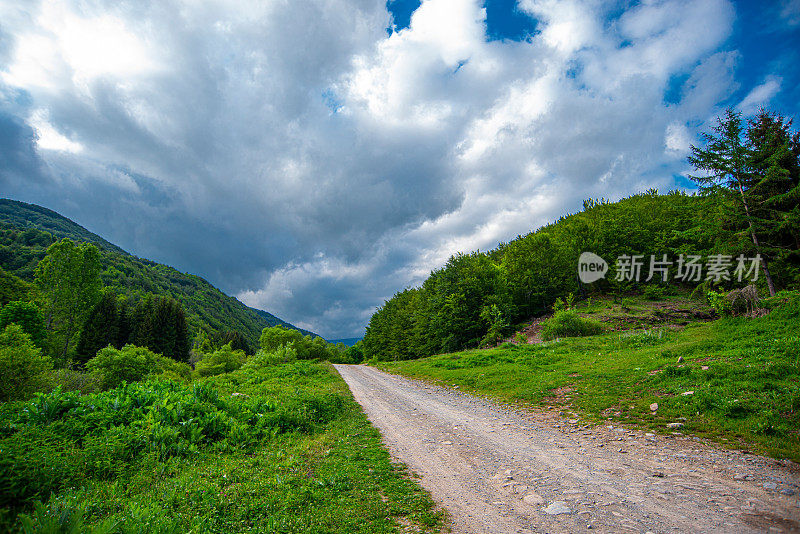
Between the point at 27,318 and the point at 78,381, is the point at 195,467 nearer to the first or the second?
the point at 78,381

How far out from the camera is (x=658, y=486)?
18.0 feet

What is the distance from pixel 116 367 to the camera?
95.7 feet

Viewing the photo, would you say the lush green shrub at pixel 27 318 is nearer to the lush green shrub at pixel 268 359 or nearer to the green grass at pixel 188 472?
the lush green shrub at pixel 268 359

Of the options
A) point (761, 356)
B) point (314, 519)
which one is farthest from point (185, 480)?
point (761, 356)

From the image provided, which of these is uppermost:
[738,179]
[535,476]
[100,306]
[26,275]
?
[26,275]

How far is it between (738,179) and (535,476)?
114 feet

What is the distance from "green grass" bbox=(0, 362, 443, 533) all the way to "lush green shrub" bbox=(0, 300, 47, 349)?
51971mm

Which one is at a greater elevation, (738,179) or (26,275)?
(26,275)

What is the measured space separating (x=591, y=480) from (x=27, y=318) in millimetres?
66475

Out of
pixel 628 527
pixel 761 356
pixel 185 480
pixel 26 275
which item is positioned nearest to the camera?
pixel 628 527

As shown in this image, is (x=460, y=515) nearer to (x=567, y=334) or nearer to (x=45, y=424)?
(x=45, y=424)

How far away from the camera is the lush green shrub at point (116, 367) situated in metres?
28.5

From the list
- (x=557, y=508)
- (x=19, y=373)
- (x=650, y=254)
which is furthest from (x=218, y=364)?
(x=650, y=254)

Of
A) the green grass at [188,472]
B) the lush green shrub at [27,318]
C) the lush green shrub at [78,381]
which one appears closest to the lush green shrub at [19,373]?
the lush green shrub at [78,381]
